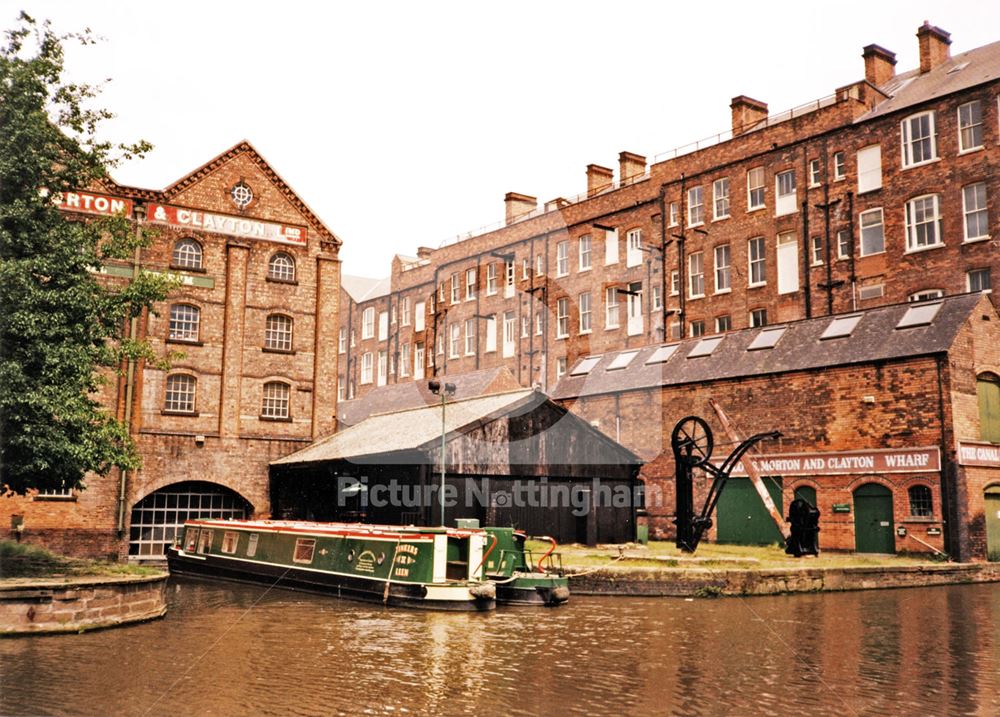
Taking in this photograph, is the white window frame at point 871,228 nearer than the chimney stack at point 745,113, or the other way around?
the white window frame at point 871,228

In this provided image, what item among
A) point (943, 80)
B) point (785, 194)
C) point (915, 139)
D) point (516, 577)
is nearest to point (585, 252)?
point (785, 194)

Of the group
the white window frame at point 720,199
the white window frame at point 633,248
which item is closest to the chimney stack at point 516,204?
the white window frame at point 633,248

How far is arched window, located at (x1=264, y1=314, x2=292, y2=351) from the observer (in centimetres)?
2909

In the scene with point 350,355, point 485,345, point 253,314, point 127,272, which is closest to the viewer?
point 127,272

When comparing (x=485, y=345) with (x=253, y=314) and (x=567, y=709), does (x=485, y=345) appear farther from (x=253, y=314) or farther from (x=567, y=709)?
(x=567, y=709)

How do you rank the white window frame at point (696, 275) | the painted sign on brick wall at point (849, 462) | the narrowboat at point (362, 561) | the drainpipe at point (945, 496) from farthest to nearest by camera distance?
1. the white window frame at point (696, 275)
2. the painted sign on brick wall at point (849, 462)
3. the drainpipe at point (945, 496)
4. the narrowboat at point (362, 561)

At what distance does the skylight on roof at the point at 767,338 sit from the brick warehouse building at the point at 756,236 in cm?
297

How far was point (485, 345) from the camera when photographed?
2050 inches

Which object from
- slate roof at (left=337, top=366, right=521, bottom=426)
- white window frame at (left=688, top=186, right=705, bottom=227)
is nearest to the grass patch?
slate roof at (left=337, top=366, right=521, bottom=426)

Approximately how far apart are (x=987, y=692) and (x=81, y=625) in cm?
1114

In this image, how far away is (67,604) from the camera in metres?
12.7

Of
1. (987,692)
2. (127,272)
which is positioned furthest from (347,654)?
(127,272)

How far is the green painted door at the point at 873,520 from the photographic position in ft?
83.4

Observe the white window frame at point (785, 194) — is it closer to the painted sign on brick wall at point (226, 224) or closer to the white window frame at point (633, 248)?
the white window frame at point (633, 248)
